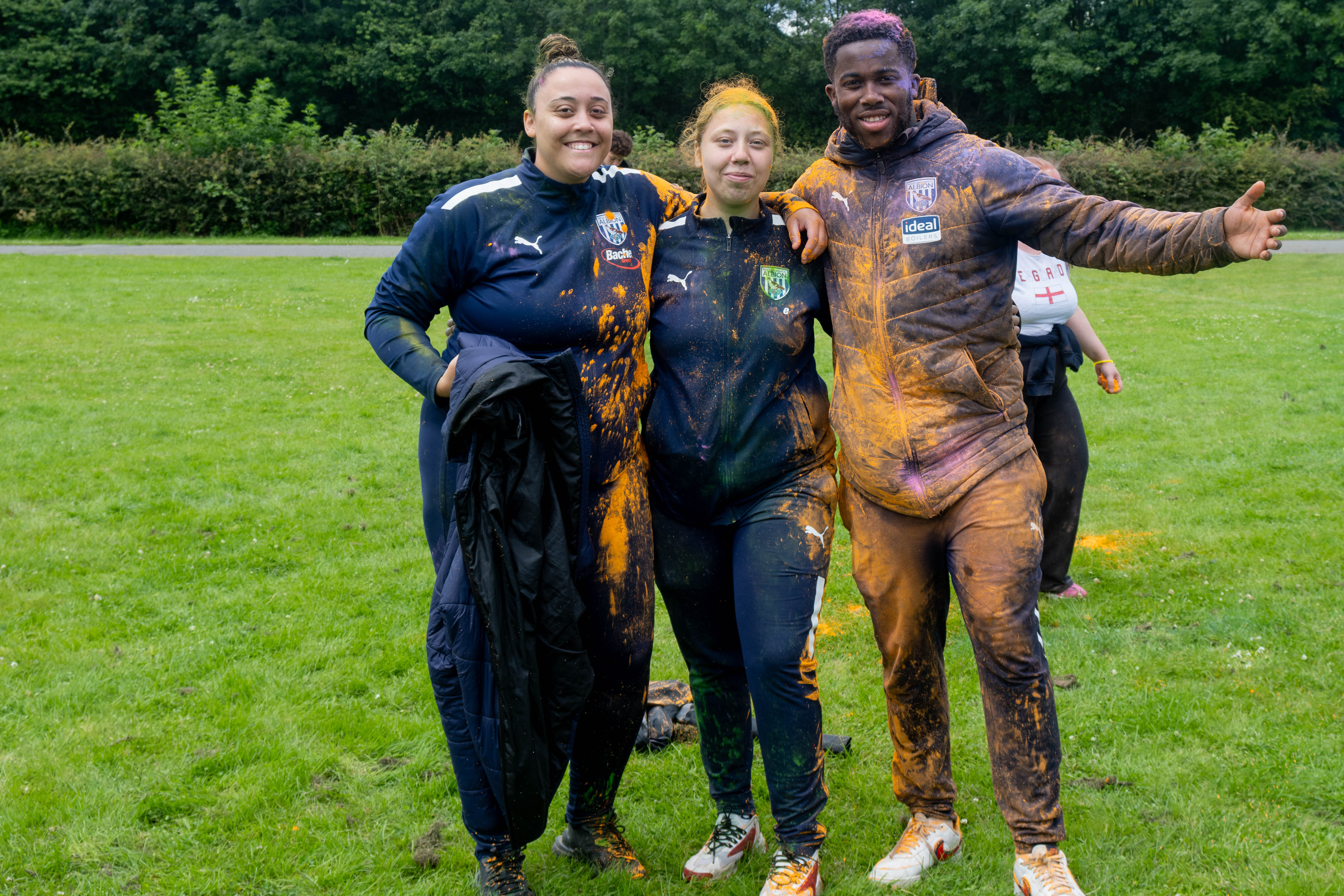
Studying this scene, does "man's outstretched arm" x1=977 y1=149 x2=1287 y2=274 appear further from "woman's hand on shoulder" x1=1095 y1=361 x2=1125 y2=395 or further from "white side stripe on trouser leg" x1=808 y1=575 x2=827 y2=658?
"woman's hand on shoulder" x1=1095 y1=361 x2=1125 y2=395

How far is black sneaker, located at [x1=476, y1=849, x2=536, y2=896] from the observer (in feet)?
10.5

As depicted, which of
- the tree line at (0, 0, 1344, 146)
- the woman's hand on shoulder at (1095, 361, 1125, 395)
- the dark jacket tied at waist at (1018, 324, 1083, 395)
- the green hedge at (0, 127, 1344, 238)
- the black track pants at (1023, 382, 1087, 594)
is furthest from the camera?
the tree line at (0, 0, 1344, 146)

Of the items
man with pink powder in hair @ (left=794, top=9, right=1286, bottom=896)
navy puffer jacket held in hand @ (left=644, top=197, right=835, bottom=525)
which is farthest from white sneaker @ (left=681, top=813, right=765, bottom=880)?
navy puffer jacket held in hand @ (left=644, top=197, right=835, bottom=525)

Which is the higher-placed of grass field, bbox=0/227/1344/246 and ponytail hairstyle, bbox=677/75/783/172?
ponytail hairstyle, bbox=677/75/783/172

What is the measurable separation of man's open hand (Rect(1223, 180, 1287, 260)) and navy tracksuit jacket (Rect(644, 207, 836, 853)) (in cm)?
117

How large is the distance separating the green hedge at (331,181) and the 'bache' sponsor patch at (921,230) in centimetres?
2188

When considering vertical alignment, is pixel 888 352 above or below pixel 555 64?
below

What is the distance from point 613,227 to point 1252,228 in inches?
70.3

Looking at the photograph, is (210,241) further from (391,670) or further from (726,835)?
(726,835)

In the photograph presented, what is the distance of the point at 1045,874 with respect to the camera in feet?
10.1

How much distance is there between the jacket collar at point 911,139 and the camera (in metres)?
3.14

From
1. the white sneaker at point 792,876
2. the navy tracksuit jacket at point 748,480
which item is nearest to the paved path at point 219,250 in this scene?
the navy tracksuit jacket at point 748,480

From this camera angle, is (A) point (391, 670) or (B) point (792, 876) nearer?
(B) point (792, 876)

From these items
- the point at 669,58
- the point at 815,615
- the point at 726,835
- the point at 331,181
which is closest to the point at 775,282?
the point at 815,615
